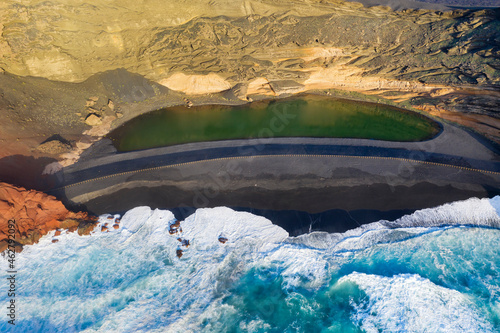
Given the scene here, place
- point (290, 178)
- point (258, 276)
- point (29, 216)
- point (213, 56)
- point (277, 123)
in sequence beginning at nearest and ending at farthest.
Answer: point (258, 276), point (29, 216), point (290, 178), point (213, 56), point (277, 123)

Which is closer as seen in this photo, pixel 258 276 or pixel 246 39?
pixel 258 276

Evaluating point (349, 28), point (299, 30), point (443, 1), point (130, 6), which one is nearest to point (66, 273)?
point (130, 6)

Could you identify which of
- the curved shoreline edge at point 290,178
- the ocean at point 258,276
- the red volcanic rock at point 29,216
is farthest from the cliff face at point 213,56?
the ocean at point 258,276

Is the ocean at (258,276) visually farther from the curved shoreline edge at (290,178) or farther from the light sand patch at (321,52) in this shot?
the light sand patch at (321,52)

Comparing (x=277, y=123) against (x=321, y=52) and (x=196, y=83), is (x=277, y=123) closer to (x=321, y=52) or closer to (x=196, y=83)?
(x=321, y=52)

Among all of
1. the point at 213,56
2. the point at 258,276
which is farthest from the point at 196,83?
the point at 258,276

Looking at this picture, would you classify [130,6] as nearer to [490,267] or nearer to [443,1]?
[443,1]
